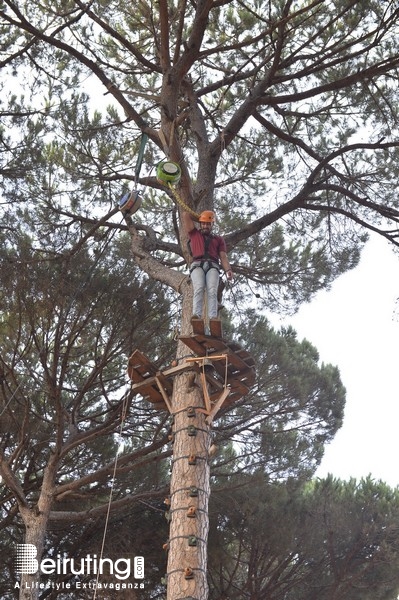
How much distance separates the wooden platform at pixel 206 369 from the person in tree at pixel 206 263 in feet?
0.61

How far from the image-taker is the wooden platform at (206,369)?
4.60 meters

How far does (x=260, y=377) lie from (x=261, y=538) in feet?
6.40

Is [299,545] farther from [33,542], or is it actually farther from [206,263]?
[206,263]

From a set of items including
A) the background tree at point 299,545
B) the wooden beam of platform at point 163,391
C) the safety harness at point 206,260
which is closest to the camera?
the wooden beam of platform at point 163,391

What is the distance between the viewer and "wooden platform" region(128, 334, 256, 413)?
15.1ft

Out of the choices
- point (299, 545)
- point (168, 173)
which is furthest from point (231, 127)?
point (299, 545)

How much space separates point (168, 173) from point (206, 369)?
54.8 inches

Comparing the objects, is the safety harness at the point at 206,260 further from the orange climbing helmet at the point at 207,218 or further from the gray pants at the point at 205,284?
the orange climbing helmet at the point at 207,218

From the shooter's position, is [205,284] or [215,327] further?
[205,284]

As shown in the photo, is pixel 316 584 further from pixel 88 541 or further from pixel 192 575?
pixel 192 575

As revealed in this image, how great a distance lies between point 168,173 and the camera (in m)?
5.20

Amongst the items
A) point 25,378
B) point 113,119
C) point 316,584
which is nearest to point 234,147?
point 113,119

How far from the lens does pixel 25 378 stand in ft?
27.2

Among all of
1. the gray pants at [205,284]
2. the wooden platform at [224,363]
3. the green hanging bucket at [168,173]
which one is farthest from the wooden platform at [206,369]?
the green hanging bucket at [168,173]
